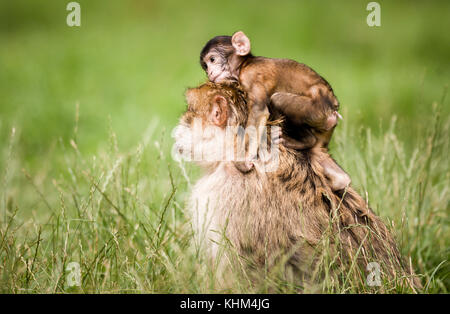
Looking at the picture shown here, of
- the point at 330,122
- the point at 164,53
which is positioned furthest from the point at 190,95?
the point at 164,53

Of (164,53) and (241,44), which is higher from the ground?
(164,53)

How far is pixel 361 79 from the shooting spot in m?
10.6

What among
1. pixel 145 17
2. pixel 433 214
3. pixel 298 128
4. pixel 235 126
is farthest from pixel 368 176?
pixel 145 17

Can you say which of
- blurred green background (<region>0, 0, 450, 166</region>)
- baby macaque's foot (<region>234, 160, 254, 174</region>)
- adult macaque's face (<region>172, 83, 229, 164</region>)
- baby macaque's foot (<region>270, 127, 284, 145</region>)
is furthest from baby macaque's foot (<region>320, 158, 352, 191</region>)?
blurred green background (<region>0, 0, 450, 166</region>)

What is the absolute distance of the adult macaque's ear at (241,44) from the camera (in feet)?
11.1

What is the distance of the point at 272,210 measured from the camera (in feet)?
9.87

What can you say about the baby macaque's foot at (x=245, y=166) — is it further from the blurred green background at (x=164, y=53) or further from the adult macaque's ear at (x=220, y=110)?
the blurred green background at (x=164, y=53)

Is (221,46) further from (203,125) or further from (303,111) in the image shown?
(303,111)

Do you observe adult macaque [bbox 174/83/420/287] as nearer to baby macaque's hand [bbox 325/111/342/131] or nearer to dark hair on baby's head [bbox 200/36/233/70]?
baby macaque's hand [bbox 325/111/342/131]

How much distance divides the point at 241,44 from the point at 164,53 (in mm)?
9052

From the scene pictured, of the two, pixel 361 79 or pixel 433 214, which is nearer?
pixel 433 214
